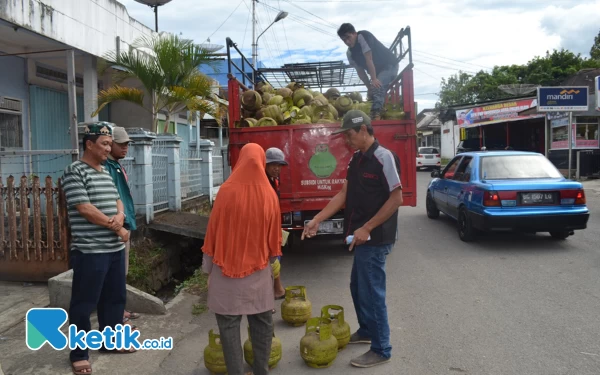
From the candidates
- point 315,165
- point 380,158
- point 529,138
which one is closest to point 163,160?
point 315,165

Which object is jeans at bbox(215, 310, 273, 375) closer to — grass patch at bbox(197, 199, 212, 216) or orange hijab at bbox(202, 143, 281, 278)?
orange hijab at bbox(202, 143, 281, 278)

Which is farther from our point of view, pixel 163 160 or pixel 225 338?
pixel 163 160

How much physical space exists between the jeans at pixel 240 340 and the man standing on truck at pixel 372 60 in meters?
4.30

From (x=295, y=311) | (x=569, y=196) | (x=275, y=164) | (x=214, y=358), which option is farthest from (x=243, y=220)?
(x=569, y=196)

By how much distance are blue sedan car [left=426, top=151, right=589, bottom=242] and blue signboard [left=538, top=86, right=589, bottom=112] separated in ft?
33.2

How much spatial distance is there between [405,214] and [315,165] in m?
5.77

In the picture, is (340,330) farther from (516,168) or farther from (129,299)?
(516,168)

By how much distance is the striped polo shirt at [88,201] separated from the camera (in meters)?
3.54

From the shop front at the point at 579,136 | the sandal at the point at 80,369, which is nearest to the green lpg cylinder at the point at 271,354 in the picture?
the sandal at the point at 80,369

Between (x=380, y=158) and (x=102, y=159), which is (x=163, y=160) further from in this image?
(x=380, y=158)

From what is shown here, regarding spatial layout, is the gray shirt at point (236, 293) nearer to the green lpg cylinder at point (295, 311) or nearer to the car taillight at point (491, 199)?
the green lpg cylinder at point (295, 311)

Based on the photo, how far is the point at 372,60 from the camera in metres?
7.13

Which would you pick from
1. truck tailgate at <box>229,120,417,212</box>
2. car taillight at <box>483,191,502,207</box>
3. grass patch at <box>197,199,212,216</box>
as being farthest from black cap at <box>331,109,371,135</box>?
grass patch at <box>197,199,212,216</box>

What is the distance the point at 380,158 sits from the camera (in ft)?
11.8
